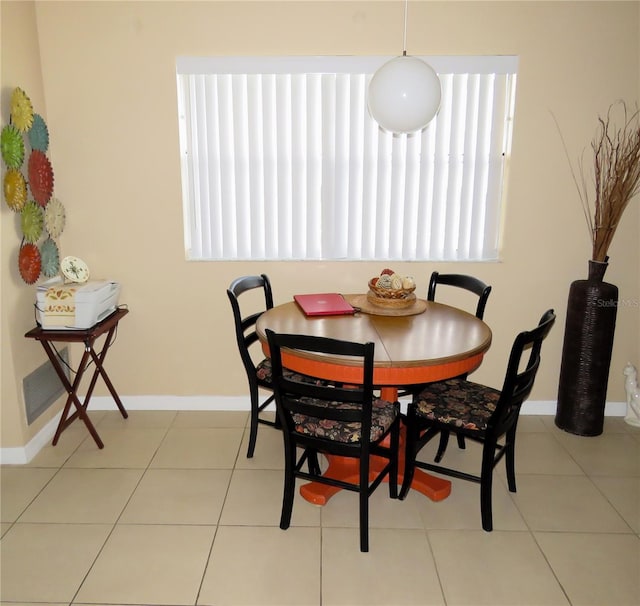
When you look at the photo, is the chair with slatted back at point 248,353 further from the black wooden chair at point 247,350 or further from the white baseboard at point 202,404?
the white baseboard at point 202,404

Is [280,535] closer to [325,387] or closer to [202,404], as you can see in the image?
[325,387]

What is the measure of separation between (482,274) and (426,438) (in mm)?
1295

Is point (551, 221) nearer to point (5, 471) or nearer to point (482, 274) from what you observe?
point (482, 274)

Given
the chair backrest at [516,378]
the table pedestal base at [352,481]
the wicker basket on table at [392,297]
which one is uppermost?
the wicker basket on table at [392,297]

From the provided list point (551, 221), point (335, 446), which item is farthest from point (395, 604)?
point (551, 221)

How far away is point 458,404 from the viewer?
8.45 feet

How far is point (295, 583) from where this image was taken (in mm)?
2166

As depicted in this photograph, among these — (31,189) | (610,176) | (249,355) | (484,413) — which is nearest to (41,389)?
(31,189)

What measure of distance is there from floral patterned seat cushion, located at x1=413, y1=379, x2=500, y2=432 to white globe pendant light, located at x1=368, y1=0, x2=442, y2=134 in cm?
129

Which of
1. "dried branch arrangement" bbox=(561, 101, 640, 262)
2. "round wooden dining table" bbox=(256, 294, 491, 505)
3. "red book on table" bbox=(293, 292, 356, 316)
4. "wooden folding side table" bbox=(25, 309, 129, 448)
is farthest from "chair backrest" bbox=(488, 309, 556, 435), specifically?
"wooden folding side table" bbox=(25, 309, 129, 448)

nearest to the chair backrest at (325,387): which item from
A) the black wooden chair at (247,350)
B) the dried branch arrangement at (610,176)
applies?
the black wooden chair at (247,350)

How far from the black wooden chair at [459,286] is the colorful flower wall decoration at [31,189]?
2.31 m

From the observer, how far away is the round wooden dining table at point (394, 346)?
2.27 m

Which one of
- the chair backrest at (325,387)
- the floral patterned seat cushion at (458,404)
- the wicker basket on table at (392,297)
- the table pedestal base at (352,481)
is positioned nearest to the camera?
the chair backrest at (325,387)
